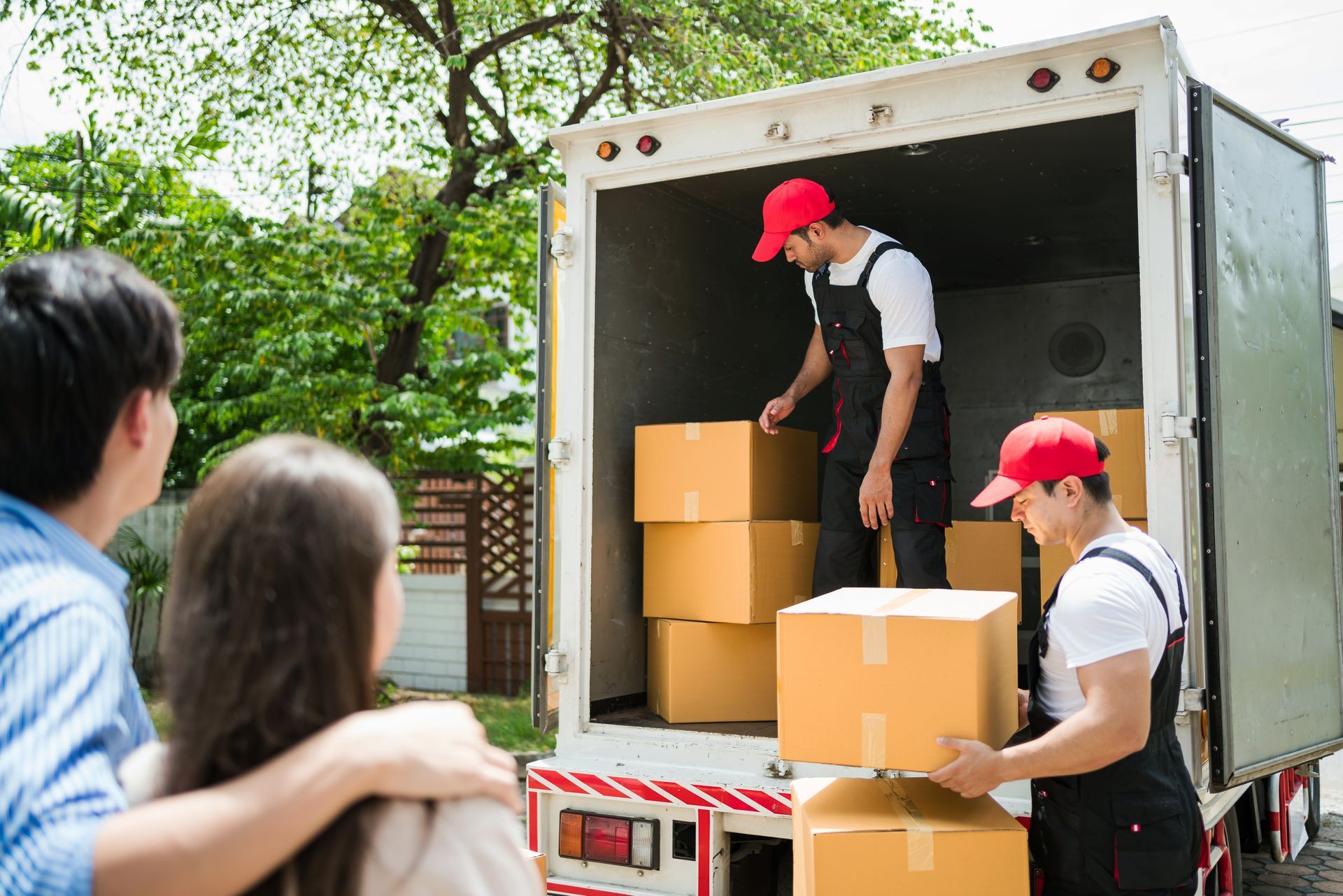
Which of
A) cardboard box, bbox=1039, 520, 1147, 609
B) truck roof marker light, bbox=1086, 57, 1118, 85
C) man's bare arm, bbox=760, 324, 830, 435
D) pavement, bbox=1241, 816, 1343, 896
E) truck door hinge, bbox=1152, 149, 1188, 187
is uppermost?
truck roof marker light, bbox=1086, 57, 1118, 85

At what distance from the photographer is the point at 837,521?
3.71 meters

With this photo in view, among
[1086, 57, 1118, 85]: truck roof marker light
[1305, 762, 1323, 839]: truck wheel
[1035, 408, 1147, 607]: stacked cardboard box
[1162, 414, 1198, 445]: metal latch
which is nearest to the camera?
[1162, 414, 1198, 445]: metal latch

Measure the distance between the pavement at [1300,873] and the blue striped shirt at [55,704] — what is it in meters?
4.37

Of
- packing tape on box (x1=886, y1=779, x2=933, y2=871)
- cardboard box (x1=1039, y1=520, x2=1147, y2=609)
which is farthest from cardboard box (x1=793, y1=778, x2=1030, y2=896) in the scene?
cardboard box (x1=1039, y1=520, x2=1147, y2=609)

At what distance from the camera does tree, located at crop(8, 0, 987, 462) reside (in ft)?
28.4

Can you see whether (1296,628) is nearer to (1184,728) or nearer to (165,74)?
(1184,728)

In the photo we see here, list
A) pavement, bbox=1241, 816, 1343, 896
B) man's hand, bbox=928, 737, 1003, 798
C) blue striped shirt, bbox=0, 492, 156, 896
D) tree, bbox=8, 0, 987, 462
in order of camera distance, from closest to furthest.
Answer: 1. blue striped shirt, bbox=0, 492, 156, 896
2. man's hand, bbox=928, 737, 1003, 798
3. pavement, bbox=1241, 816, 1343, 896
4. tree, bbox=8, 0, 987, 462

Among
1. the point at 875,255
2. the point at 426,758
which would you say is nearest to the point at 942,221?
the point at 875,255

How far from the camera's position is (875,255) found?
3590 millimetres

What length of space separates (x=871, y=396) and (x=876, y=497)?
0.40 metres

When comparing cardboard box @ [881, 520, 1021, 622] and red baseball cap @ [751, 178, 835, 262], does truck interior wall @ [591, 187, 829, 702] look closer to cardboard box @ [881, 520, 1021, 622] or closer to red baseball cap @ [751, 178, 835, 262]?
red baseball cap @ [751, 178, 835, 262]

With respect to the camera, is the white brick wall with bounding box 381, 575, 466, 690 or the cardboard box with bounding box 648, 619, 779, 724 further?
the white brick wall with bounding box 381, 575, 466, 690

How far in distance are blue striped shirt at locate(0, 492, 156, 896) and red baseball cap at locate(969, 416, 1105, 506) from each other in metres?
1.72

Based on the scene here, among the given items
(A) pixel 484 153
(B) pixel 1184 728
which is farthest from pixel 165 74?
(B) pixel 1184 728
